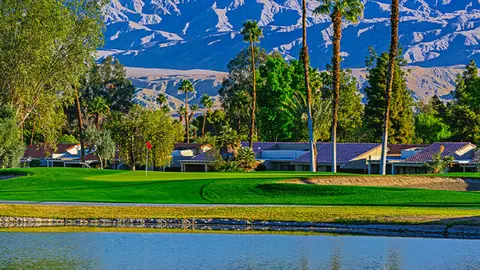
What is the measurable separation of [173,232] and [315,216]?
706cm

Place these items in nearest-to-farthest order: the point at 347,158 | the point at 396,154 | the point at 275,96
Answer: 1. the point at 347,158
2. the point at 396,154
3. the point at 275,96

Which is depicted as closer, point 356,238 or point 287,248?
point 287,248

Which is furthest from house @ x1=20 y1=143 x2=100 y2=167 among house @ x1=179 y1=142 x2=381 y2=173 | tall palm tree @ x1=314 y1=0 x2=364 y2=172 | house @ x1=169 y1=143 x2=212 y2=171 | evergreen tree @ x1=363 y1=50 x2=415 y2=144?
tall palm tree @ x1=314 y1=0 x2=364 y2=172

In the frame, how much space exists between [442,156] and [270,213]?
56.0 metres

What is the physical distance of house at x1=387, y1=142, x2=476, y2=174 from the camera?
315ft

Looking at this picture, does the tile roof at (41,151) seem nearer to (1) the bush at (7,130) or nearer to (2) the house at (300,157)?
(2) the house at (300,157)

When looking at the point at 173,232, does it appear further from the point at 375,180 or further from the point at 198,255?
the point at 375,180

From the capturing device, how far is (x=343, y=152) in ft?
342

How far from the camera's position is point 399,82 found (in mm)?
128250

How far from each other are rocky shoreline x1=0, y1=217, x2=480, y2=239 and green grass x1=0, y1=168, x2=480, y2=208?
7.60 metres

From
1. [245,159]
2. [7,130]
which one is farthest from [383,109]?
[7,130]

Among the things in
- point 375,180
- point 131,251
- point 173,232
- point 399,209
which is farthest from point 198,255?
point 375,180

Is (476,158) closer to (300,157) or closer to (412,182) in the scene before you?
(300,157)

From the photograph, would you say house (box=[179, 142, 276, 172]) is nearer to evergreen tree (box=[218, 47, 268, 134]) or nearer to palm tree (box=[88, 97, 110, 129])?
evergreen tree (box=[218, 47, 268, 134])
